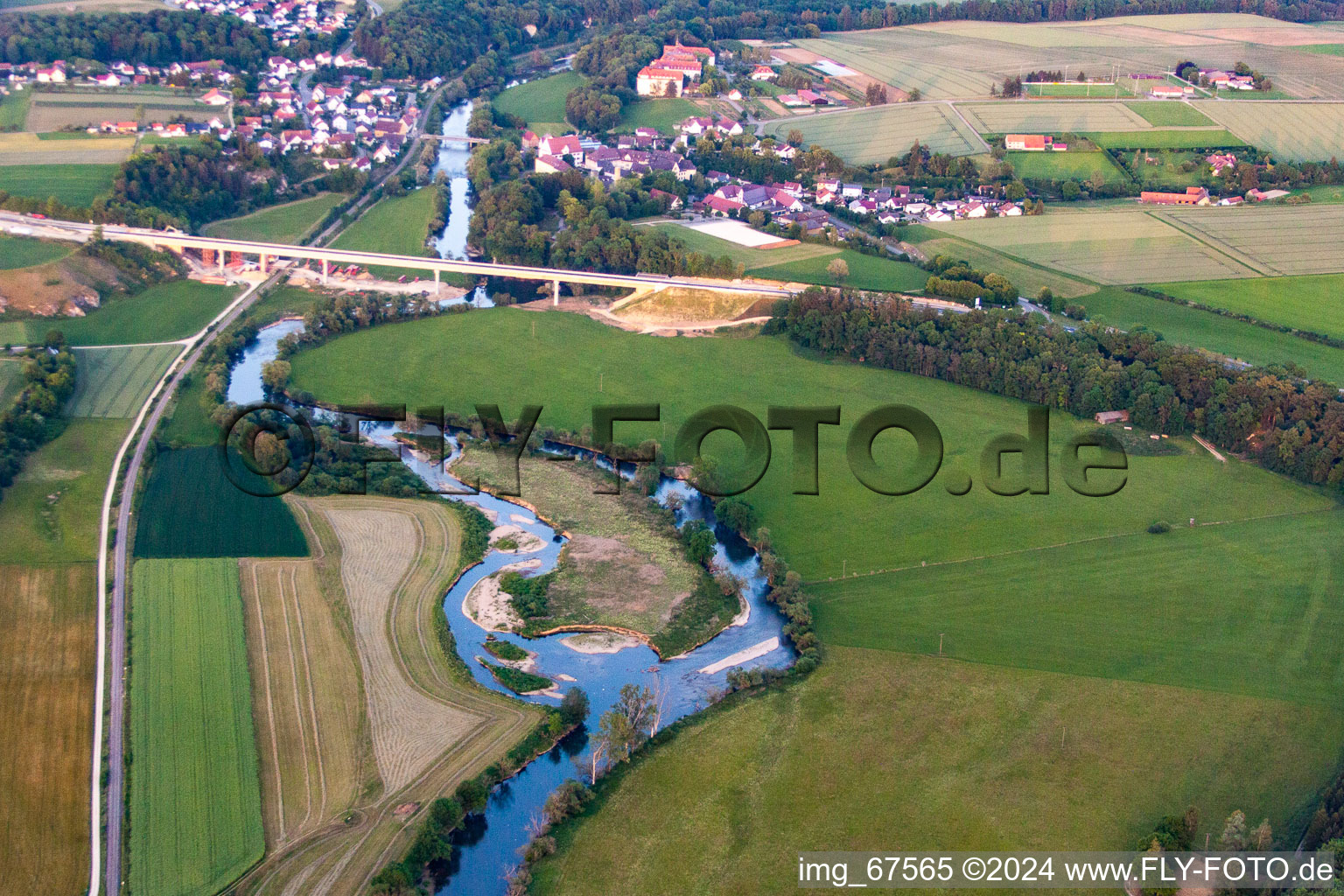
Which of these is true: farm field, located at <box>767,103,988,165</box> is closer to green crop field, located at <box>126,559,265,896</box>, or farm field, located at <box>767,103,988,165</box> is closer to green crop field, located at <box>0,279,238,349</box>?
A: green crop field, located at <box>0,279,238,349</box>

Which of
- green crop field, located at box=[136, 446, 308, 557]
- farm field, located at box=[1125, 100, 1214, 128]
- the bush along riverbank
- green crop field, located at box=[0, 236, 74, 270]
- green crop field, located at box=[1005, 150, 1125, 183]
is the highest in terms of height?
farm field, located at box=[1125, 100, 1214, 128]

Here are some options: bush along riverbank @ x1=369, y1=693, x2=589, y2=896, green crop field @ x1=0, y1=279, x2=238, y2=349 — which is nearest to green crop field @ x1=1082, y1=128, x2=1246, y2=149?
green crop field @ x1=0, y1=279, x2=238, y2=349

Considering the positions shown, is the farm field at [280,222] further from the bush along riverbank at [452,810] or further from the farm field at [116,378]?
the bush along riverbank at [452,810]

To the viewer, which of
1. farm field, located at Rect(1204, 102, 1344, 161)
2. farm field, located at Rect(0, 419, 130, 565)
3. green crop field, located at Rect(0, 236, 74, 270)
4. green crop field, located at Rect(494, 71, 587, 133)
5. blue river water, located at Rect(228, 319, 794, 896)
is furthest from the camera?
green crop field, located at Rect(494, 71, 587, 133)

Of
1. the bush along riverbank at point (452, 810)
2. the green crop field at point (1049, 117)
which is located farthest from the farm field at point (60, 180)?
the green crop field at point (1049, 117)

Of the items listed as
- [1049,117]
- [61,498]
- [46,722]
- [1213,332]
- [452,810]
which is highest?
[1049,117]

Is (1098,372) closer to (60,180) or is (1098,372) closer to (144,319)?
(144,319)

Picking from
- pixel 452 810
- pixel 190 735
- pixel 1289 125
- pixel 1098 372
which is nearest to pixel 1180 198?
pixel 1289 125
